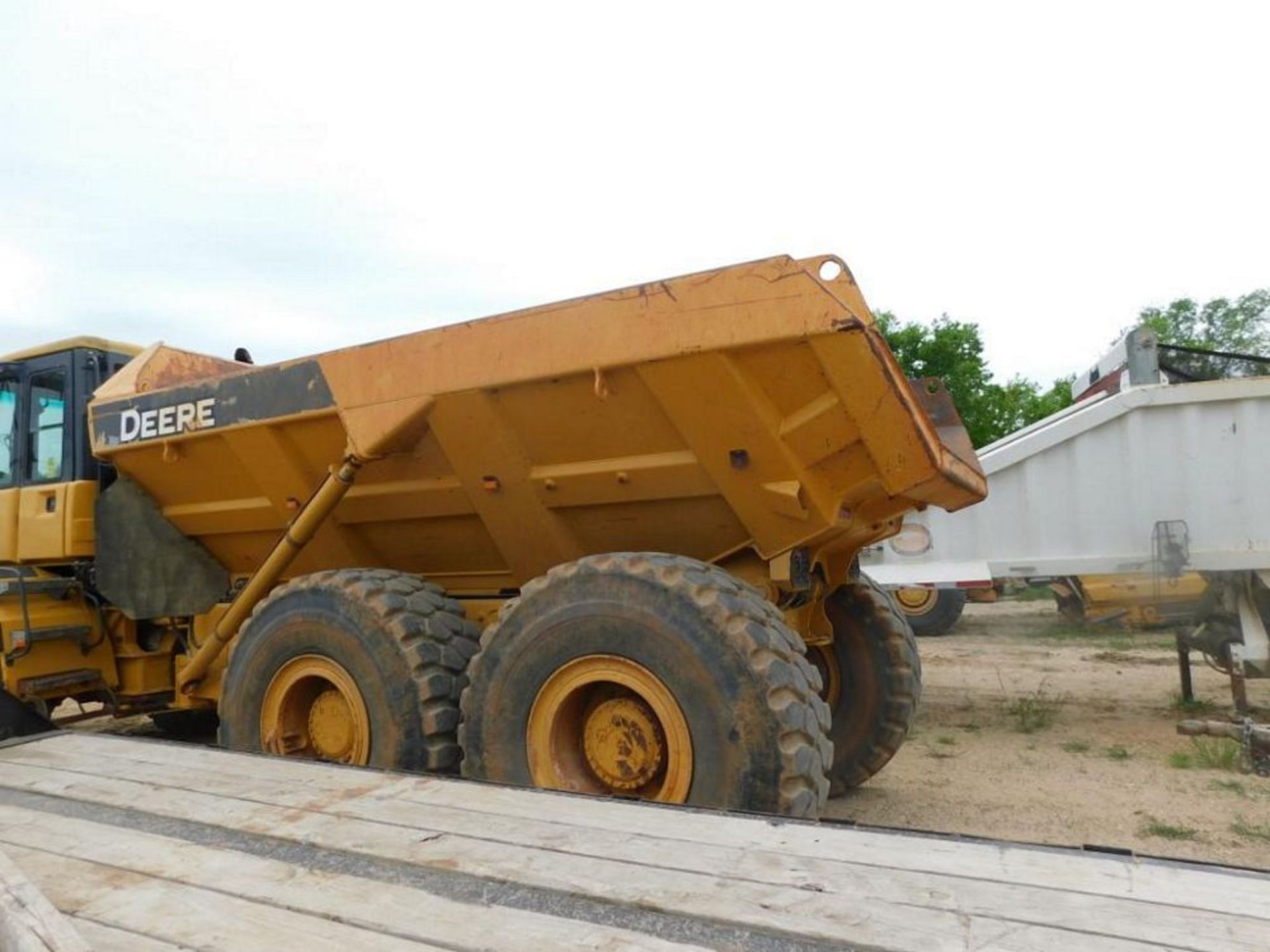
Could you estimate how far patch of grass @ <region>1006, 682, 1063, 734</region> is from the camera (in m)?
6.33

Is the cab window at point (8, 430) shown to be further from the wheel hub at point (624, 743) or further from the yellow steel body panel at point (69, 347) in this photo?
the wheel hub at point (624, 743)

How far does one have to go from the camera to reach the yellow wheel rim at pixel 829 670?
4.82 metres

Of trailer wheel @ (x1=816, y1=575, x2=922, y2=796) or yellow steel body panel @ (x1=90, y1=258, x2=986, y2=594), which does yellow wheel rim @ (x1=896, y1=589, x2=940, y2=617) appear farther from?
yellow steel body panel @ (x1=90, y1=258, x2=986, y2=594)

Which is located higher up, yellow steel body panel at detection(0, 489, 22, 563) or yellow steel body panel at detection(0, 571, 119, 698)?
yellow steel body panel at detection(0, 489, 22, 563)

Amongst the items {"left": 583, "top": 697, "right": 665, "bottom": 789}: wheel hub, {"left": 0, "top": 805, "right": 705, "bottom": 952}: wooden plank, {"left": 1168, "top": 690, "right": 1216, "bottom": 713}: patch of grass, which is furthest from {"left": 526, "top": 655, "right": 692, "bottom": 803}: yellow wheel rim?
{"left": 1168, "top": 690, "right": 1216, "bottom": 713}: patch of grass

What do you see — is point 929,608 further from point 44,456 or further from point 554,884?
point 554,884

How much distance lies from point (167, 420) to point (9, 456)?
180 centimetres

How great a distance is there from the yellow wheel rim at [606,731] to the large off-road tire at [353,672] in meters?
0.60

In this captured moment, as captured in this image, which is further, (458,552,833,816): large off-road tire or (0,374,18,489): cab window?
(0,374,18,489): cab window

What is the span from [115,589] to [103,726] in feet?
9.27

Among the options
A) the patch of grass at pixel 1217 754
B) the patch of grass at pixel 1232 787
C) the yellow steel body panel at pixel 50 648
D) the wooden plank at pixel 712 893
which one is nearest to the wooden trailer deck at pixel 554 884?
the wooden plank at pixel 712 893

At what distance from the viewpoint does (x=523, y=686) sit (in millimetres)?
3508

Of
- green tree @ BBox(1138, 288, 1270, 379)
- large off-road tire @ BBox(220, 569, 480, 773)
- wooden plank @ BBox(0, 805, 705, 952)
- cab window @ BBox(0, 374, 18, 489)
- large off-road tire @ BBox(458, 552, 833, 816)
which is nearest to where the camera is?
wooden plank @ BBox(0, 805, 705, 952)

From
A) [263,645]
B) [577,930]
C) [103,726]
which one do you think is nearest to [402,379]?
[263,645]
